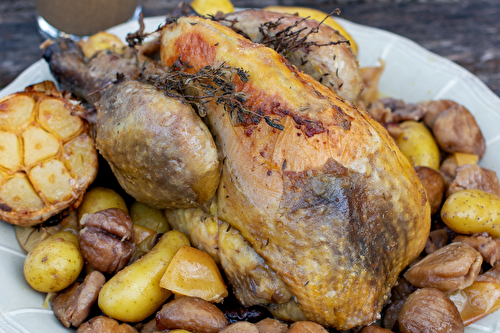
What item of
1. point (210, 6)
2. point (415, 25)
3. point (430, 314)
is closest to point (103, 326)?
point (430, 314)

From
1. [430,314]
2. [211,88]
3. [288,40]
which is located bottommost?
[430,314]

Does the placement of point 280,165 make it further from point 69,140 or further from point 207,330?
point 69,140

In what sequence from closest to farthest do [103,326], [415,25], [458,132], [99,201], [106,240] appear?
[103,326], [106,240], [99,201], [458,132], [415,25]

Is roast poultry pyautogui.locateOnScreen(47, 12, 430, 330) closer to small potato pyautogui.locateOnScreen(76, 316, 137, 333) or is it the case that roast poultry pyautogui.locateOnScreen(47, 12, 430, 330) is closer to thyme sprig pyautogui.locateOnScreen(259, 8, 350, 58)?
thyme sprig pyautogui.locateOnScreen(259, 8, 350, 58)

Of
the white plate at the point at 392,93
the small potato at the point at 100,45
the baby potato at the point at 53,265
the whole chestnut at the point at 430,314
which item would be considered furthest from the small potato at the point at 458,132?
the baby potato at the point at 53,265

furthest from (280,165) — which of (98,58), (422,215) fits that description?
(98,58)

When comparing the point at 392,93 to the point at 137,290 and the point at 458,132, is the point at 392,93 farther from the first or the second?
the point at 137,290

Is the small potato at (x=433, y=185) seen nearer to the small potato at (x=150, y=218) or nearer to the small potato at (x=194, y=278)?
the small potato at (x=194, y=278)
